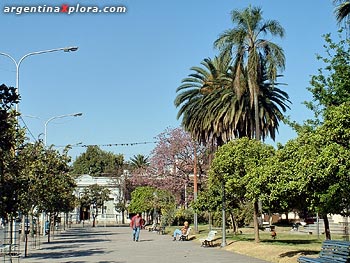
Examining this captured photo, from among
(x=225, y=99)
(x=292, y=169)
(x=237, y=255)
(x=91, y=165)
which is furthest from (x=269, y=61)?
(x=91, y=165)

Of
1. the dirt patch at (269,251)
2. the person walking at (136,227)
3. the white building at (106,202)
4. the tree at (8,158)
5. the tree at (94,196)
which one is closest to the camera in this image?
the tree at (8,158)

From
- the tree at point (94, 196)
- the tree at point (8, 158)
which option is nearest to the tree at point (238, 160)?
the tree at point (8, 158)

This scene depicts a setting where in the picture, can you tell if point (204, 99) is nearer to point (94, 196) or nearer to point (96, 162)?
point (94, 196)

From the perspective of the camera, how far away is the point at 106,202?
98812mm

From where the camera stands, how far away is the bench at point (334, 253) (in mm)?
14698

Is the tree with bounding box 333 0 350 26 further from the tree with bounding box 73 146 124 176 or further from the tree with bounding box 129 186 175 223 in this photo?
the tree with bounding box 73 146 124 176

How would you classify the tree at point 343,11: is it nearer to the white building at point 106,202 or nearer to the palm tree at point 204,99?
the palm tree at point 204,99

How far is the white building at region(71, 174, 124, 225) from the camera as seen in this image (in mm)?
96938

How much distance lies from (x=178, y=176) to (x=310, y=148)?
157ft

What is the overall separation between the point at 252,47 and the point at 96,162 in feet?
291

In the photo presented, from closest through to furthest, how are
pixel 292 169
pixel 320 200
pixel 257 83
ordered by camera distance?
pixel 320 200 < pixel 292 169 < pixel 257 83

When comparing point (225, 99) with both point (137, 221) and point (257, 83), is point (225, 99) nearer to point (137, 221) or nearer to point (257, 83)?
point (257, 83)

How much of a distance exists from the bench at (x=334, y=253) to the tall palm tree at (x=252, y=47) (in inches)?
963

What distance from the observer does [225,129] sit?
44531mm
